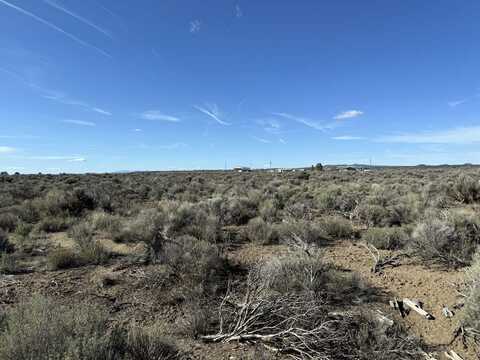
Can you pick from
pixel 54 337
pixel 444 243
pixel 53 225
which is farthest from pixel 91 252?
pixel 444 243

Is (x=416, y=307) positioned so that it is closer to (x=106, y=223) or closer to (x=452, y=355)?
(x=452, y=355)

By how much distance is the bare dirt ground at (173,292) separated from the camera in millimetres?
4383

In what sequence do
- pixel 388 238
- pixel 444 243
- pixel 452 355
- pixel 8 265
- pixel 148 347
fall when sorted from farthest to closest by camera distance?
pixel 388 238 → pixel 444 243 → pixel 8 265 → pixel 452 355 → pixel 148 347

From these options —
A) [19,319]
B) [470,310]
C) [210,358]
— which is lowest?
[210,358]

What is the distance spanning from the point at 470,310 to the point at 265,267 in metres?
3.21

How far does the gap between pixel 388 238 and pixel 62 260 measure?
8524mm

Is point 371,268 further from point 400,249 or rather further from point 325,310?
point 325,310

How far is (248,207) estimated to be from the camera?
561 inches

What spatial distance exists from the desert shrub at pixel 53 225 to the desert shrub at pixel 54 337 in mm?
9366

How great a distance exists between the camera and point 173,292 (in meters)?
5.79

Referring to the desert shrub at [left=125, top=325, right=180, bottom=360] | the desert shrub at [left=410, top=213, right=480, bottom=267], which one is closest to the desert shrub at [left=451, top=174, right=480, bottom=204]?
the desert shrub at [left=410, top=213, right=480, bottom=267]

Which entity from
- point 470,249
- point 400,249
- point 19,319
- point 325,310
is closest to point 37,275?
point 19,319

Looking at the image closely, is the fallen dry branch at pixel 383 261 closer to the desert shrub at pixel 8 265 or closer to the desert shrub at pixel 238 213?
the desert shrub at pixel 238 213

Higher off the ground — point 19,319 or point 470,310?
point 19,319
